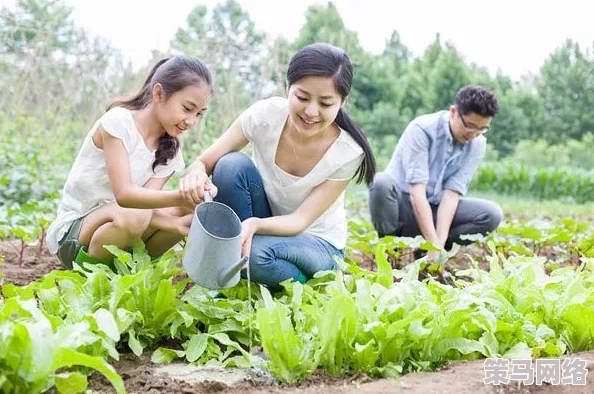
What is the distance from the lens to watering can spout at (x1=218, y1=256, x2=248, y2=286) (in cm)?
241

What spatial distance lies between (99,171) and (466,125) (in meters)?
2.02

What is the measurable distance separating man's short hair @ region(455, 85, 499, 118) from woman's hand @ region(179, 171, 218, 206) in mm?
1836

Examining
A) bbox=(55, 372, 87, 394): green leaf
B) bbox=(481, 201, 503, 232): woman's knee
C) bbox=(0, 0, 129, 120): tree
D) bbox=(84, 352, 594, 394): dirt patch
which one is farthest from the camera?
bbox=(0, 0, 129, 120): tree

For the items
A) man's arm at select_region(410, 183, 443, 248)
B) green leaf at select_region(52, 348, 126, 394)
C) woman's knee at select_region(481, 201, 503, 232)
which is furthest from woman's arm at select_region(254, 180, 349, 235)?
woman's knee at select_region(481, 201, 503, 232)

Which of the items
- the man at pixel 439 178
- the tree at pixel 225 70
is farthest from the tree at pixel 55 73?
the man at pixel 439 178

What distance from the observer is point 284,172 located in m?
3.16

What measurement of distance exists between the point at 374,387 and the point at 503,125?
18014 millimetres

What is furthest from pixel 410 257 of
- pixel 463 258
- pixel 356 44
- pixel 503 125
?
pixel 503 125

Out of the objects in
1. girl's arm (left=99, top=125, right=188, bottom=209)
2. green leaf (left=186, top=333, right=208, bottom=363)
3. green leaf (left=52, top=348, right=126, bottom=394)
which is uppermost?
girl's arm (left=99, top=125, right=188, bottom=209)

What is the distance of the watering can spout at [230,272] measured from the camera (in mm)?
2410

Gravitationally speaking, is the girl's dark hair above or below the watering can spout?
above

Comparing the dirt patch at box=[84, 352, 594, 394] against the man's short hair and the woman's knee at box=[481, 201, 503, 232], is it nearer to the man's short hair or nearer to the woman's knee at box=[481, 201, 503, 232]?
the man's short hair

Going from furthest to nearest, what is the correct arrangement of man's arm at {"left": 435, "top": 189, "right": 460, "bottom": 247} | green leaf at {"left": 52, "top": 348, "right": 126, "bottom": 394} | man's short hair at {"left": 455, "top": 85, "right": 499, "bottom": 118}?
man's arm at {"left": 435, "top": 189, "right": 460, "bottom": 247} < man's short hair at {"left": 455, "top": 85, "right": 499, "bottom": 118} < green leaf at {"left": 52, "top": 348, "right": 126, "bottom": 394}

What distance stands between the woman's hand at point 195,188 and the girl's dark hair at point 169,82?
0.41m
